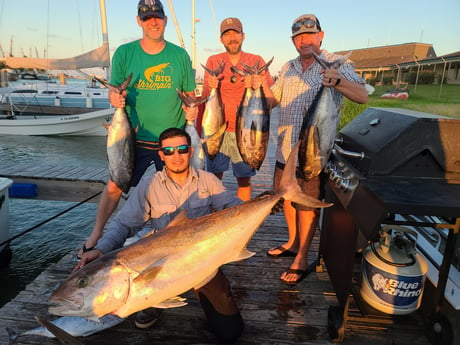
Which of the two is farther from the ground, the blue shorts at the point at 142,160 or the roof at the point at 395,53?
the roof at the point at 395,53

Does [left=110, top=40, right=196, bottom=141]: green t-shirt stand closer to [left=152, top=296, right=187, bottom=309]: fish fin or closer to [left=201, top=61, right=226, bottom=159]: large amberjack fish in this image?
[left=201, top=61, right=226, bottom=159]: large amberjack fish

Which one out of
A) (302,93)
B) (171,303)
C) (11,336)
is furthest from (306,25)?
(11,336)

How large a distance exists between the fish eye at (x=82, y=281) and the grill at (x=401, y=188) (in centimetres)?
154

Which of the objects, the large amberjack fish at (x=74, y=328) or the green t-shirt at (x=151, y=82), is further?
the green t-shirt at (x=151, y=82)

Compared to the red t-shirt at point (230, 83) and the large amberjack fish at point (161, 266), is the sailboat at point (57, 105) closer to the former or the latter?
the red t-shirt at point (230, 83)

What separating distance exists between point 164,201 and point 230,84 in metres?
2.07

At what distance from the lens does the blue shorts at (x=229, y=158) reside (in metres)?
4.17

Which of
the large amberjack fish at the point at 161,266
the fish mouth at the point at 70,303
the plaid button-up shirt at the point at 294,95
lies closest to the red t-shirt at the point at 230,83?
the plaid button-up shirt at the point at 294,95

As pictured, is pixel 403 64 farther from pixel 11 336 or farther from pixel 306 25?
pixel 11 336

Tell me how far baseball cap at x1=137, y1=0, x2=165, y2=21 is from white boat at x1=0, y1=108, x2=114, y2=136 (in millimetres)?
16280

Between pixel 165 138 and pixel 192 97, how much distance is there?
3.68 ft

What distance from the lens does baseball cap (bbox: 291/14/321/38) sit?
2693 millimetres

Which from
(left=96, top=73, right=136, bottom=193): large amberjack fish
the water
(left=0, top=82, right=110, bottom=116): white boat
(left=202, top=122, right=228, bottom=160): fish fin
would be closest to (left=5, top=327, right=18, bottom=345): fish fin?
(left=96, top=73, right=136, bottom=193): large amberjack fish

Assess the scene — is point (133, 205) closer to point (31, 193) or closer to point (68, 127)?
point (31, 193)
